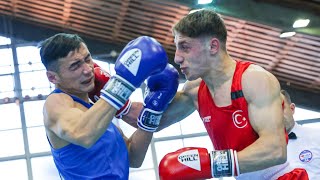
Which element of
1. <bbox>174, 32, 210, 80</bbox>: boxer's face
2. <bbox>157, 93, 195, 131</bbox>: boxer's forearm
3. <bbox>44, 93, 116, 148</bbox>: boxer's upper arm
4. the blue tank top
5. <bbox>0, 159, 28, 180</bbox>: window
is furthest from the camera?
<bbox>0, 159, 28, 180</bbox>: window

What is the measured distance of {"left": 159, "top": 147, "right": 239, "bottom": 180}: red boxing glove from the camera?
7.99 ft

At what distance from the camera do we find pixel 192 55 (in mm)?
2605

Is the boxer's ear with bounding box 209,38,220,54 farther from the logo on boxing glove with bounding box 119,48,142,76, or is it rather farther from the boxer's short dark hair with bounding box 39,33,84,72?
the boxer's short dark hair with bounding box 39,33,84,72

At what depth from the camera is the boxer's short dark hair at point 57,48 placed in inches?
101

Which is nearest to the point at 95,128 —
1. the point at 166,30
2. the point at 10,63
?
the point at 166,30

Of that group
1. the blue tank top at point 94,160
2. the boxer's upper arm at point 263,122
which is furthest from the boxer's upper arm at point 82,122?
the boxer's upper arm at point 263,122

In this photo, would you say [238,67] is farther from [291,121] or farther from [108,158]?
[291,121]

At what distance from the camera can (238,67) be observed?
2660mm

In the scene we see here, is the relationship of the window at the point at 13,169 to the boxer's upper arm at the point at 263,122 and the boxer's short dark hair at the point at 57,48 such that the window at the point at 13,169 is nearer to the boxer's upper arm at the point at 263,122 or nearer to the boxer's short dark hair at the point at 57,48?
the boxer's short dark hair at the point at 57,48

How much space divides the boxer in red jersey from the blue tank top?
20 cm

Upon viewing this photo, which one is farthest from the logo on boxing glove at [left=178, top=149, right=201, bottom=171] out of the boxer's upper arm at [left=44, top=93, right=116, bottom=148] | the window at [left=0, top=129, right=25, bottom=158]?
the window at [left=0, top=129, right=25, bottom=158]

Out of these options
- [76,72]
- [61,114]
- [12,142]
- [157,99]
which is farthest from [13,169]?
[61,114]

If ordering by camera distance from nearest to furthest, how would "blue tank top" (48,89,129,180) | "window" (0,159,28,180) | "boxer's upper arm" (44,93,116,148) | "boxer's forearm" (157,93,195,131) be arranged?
"boxer's upper arm" (44,93,116,148) → "blue tank top" (48,89,129,180) → "boxer's forearm" (157,93,195,131) → "window" (0,159,28,180)

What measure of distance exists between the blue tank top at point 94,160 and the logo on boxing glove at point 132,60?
33 cm
